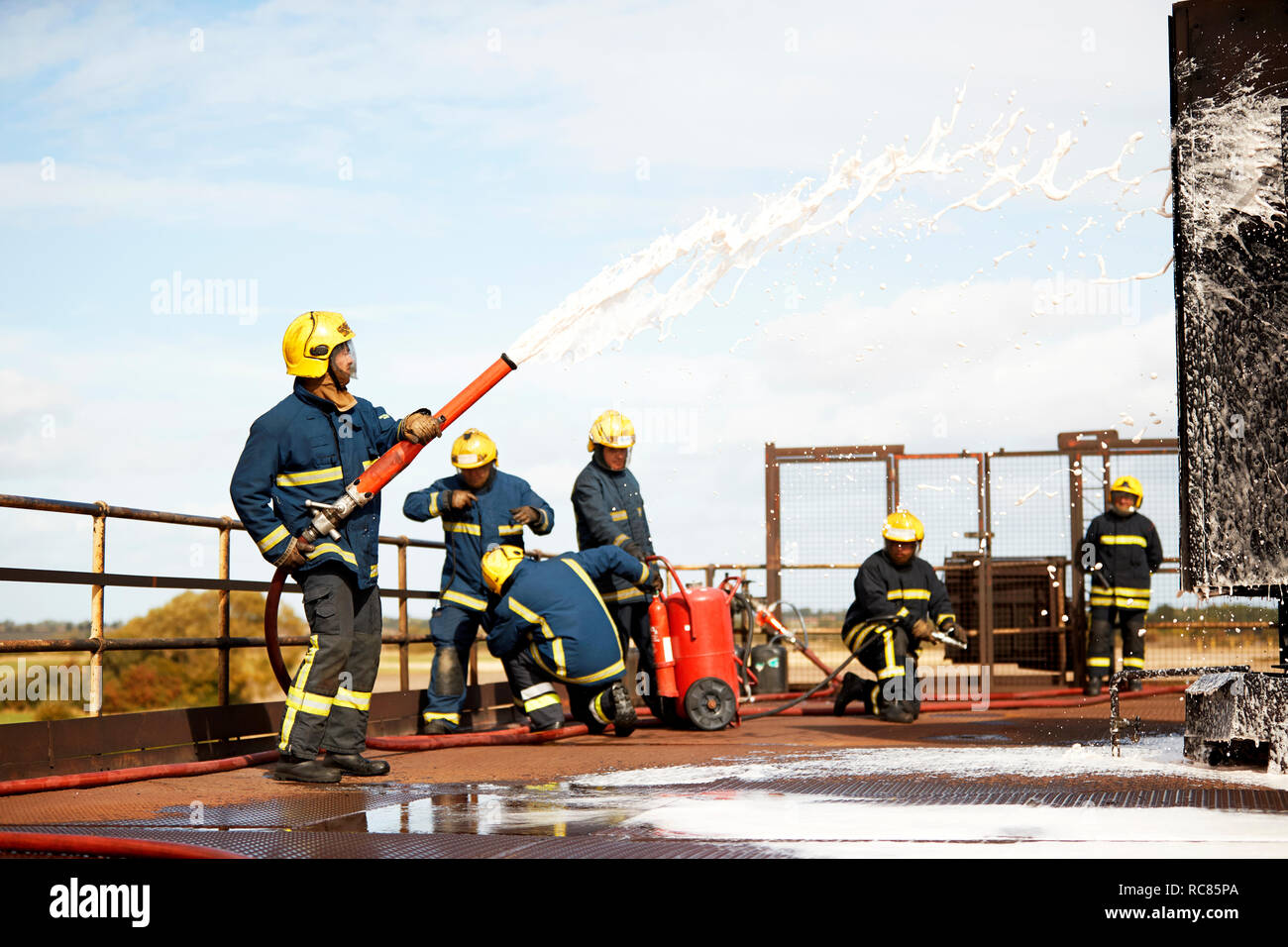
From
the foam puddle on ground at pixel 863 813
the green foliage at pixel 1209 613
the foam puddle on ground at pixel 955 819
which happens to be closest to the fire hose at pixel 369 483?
the foam puddle on ground at pixel 863 813

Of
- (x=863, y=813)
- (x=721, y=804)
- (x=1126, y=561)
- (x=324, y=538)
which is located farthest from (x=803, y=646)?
(x=863, y=813)

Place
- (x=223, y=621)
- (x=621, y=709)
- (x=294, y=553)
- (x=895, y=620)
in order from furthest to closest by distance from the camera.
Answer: (x=895, y=620) → (x=621, y=709) → (x=223, y=621) → (x=294, y=553)

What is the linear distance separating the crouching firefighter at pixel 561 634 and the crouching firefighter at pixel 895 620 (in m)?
2.29

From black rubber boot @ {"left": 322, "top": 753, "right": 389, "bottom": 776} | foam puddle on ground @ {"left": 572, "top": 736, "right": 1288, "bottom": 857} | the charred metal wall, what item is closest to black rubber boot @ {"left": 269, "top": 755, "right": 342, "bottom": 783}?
black rubber boot @ {"left": 322, "top": 753, "right": 389, "bottom": 776}

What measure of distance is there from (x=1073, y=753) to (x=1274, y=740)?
1.18 metres

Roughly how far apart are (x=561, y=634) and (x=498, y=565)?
0.74m

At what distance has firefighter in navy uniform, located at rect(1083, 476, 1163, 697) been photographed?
1282 cm

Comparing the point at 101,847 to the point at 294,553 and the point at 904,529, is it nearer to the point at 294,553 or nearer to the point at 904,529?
the point at 294,553

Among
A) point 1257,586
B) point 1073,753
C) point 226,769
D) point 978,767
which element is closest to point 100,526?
point 226,769

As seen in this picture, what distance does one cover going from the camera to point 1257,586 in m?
6.37

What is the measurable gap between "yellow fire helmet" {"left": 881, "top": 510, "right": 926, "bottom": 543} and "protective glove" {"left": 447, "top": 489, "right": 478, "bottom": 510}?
329cm

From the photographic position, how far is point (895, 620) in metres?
10.1
